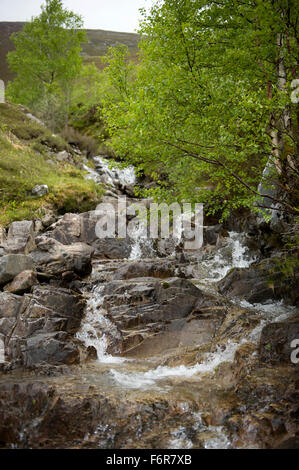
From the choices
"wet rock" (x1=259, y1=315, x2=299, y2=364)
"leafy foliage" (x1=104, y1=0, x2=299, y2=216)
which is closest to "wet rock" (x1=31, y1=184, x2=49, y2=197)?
"leafy foliage" (x1=104, y1=0, x2=299, y2=216)

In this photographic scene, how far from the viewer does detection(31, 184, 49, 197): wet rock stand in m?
20.7

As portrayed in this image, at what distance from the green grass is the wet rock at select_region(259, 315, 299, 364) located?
14.0 metres

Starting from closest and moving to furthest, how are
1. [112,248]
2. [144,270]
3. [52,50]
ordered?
Result: [144,270]
[112,248]
[52,50]

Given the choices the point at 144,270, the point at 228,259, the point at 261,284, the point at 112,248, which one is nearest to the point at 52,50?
the point at 112,248

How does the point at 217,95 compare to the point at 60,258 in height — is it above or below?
above

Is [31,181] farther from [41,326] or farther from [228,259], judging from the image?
[41,326]

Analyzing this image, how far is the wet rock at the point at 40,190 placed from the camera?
20719mm

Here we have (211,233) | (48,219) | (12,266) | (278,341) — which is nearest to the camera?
(278,341)

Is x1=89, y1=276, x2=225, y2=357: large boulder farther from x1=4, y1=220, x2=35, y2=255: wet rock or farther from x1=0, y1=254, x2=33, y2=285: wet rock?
x1=4, y1=220, x2=35, y2=255: wet rock

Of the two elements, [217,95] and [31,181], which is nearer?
[217,95]

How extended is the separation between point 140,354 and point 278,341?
3.81 meters

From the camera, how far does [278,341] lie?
730 cm

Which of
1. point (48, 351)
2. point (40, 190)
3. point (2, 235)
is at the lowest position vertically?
point (48, 351)

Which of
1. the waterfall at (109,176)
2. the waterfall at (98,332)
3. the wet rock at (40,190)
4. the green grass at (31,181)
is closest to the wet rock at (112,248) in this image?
the green grass at (31,181)
